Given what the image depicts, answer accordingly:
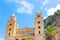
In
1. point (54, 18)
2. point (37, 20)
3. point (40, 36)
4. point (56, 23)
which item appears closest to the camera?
point (40, 36)

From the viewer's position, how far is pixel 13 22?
64.5m

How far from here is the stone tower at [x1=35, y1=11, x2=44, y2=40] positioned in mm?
59281

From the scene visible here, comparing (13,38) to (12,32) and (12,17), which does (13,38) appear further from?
(12,17)

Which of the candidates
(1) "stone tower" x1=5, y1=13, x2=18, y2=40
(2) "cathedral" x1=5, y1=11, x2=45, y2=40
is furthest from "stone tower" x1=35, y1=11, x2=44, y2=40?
(1) "stone tower" x1=5, y1=13, x2=18, y2=40

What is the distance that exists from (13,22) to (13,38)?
7.15 m

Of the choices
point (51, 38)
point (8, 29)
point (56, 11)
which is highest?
point (56, 11)

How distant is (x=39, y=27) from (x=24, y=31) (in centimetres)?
699

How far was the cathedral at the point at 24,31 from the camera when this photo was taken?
2377 inches

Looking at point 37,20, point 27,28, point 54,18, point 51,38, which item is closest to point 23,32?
point 27,28

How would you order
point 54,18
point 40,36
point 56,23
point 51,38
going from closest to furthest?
point 51,38 → point 40,36 → point 56,23 → point 54,18

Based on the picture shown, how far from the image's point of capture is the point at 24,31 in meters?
65.1

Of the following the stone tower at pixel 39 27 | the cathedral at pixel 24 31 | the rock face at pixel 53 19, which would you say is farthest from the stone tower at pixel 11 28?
the rock face at pixel 53 19

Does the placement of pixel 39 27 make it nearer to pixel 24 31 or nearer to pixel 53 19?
pixel 24 31

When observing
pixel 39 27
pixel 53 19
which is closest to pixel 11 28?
pixel 39 27
